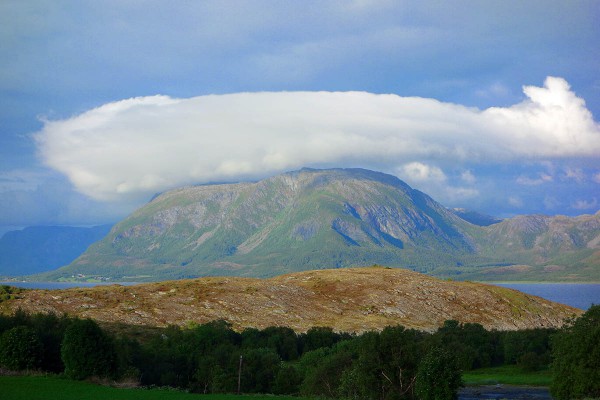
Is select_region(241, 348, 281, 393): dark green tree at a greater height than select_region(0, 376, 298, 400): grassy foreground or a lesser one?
lesser

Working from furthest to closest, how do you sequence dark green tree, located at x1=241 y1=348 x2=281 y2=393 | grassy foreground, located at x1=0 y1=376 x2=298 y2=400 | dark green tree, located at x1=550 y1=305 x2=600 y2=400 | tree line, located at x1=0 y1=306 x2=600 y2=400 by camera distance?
1. dark green tree, located at x1=241 y1=348 x2=281 y2=393
2. tree line, located at x1=0 y1=306 x2=600 y2=400
3. dark green tree, located at x1=550 y1=305 x2=600 y2=400
4. grassy foreground, located at x1=0 y1=376 x2=298 y2=400

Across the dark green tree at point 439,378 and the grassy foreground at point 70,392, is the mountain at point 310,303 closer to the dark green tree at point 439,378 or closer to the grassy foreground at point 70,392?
the grassy foreground at point 70,392

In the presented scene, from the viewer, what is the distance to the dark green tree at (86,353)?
5409 cm

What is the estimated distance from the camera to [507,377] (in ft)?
257

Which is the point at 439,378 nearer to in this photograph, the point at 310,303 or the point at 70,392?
the point at 70,392

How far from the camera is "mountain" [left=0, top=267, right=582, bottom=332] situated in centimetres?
10381

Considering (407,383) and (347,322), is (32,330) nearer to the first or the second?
(407,383)

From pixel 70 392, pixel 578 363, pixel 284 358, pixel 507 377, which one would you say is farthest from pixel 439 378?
pixel 284 358

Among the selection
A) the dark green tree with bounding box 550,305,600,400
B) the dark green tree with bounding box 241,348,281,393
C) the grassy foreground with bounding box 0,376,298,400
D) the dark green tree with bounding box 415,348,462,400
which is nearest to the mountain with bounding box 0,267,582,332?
the dark green tree with bounding box 241,348,281,393

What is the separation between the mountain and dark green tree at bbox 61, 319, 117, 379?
138 feet

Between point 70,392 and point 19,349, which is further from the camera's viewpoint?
point 19,349

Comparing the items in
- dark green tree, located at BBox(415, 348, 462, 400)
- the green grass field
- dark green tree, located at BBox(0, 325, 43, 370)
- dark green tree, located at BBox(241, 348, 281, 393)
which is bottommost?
the green grass field

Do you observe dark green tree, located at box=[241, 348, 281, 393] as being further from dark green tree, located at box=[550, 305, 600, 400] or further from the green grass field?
dark green tree, located at box=[550, 305, 600, 400]

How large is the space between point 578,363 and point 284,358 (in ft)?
154
